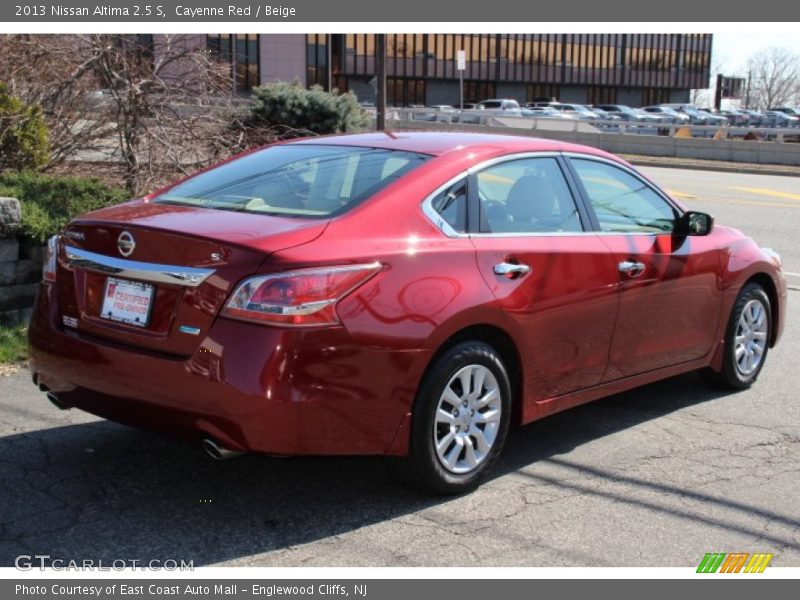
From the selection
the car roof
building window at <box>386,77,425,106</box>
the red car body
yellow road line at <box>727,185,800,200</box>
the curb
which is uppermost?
building window at <box>386,77,425,106</box>

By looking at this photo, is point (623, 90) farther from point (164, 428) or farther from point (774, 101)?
point (164, 428)

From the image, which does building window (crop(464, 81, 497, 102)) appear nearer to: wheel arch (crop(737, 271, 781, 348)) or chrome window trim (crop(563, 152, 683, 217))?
wheel arch (crop(737, 271, 781, 348))

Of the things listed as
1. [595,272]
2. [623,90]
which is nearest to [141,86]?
[595,272]

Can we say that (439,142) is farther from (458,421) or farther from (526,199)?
(458,421)

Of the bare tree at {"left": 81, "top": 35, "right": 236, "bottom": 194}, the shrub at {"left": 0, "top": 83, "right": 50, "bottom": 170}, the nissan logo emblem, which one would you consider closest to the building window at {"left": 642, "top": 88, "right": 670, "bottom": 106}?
the bare tree at {"left": 81, "top": 35, "right": 236, "bottom": 194}

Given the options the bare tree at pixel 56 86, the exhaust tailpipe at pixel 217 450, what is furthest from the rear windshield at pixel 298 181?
the bare tree at pixel 56 86

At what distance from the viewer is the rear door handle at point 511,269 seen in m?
4.60

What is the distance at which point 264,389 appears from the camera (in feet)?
12.6

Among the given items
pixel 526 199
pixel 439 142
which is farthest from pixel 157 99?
pixel 526 199

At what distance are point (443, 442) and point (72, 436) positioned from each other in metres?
2.06

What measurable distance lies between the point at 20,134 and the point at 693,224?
6705 mm

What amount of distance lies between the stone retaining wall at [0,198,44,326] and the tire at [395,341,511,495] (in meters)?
3.61

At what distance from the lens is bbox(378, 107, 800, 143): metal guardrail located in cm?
3646

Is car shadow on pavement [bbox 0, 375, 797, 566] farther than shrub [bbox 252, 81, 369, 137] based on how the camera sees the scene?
No
